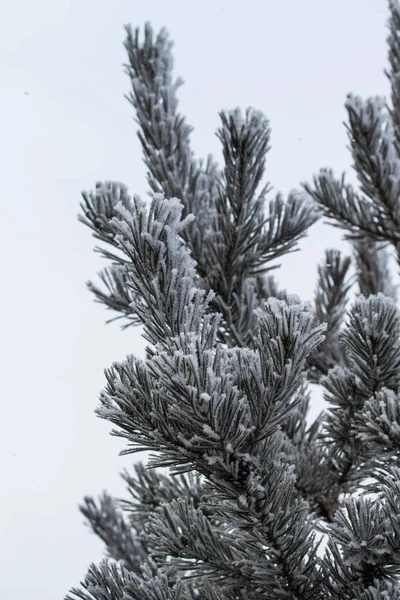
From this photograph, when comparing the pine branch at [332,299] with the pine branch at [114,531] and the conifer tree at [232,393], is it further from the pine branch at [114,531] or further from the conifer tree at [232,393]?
the pine branch at [114,531]

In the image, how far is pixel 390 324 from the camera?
1789mm

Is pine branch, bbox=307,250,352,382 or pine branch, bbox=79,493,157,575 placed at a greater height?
pine branch, bbox=307,250,352,382

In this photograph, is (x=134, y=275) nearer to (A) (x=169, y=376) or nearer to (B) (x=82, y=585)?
(A) (x=169, y=376)

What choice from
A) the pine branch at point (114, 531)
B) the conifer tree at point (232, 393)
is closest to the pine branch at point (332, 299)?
the conifer tree at point (232, 393)

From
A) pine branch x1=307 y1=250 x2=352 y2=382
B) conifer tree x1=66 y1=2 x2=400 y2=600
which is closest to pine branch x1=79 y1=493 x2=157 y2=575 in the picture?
conifer tree x1=66 y1=2 x2=400 y2=600

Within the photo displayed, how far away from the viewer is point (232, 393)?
135cm

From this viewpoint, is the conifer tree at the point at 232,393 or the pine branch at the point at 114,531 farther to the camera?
the pine branch at the point at 114,531

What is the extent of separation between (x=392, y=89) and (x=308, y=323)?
2446 mm

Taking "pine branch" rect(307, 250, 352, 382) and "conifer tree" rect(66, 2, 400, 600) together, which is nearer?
"conifer tree" rect(66, 2, 400, 600)

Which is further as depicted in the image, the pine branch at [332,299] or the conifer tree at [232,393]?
the pine branch at [332,299]

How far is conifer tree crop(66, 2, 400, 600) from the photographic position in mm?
1384

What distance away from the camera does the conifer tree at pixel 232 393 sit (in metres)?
1.38

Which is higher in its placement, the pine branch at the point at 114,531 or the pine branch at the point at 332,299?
the pine branch at the point at 332,299

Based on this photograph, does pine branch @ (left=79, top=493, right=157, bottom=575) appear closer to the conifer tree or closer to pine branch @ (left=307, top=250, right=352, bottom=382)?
the conifer tree
